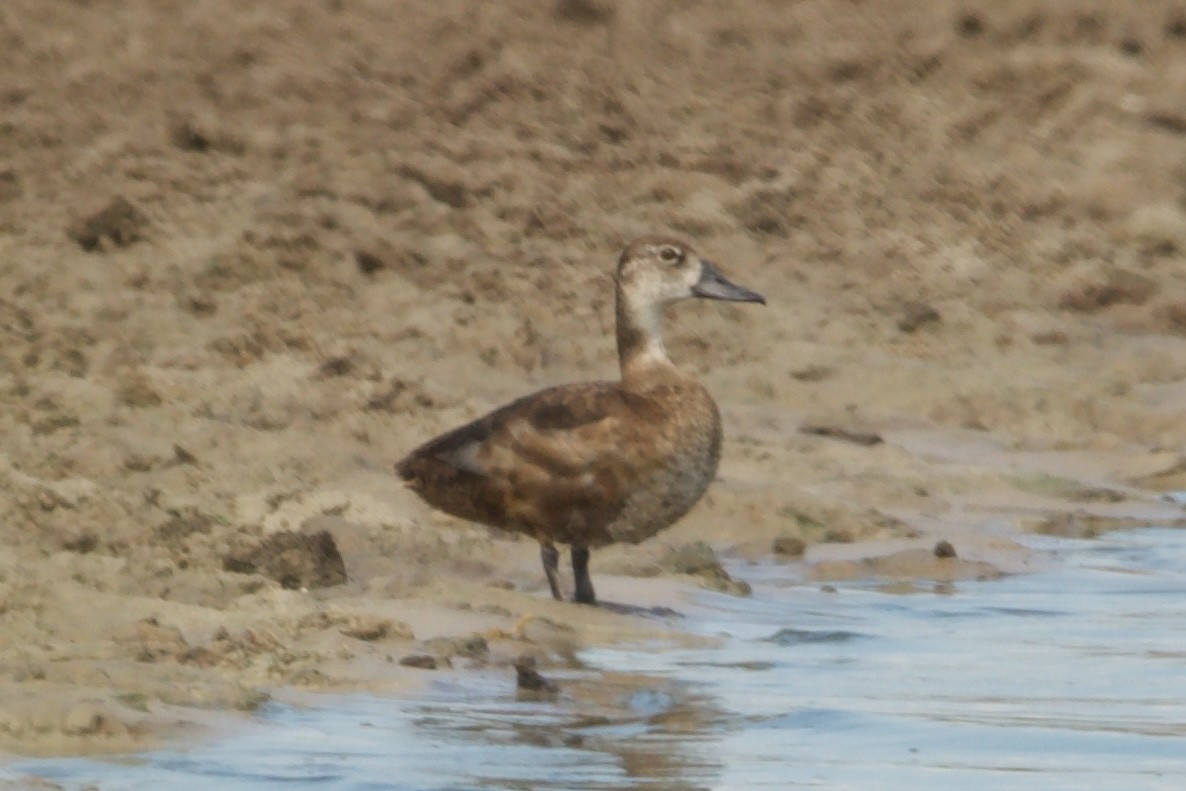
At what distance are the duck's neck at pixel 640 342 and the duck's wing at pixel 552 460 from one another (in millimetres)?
327

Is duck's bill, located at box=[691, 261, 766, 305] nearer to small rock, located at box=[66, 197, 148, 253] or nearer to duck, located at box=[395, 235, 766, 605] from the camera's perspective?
duck, located at box=[395, 235, 766, 605]

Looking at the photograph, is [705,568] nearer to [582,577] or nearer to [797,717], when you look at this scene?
[582,577]

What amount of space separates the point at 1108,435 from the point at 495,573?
3.96 metres

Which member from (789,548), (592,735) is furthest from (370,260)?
(592,735)

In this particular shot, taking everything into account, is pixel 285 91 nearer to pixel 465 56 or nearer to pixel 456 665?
pixel 465 56

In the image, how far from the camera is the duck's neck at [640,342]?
901 cm

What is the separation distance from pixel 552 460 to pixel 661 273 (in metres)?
1.20

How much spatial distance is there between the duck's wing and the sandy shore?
0.79 ft

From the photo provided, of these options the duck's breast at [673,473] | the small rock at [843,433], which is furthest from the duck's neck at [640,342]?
the small rock at [843,433]

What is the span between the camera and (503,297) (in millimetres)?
12461

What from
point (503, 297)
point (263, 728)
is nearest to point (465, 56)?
point (503, 297)

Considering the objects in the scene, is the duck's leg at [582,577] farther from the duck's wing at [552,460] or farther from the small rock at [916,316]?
the small rock at [916,316]

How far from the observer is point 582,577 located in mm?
8477

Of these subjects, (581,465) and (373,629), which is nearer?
(373,629)
